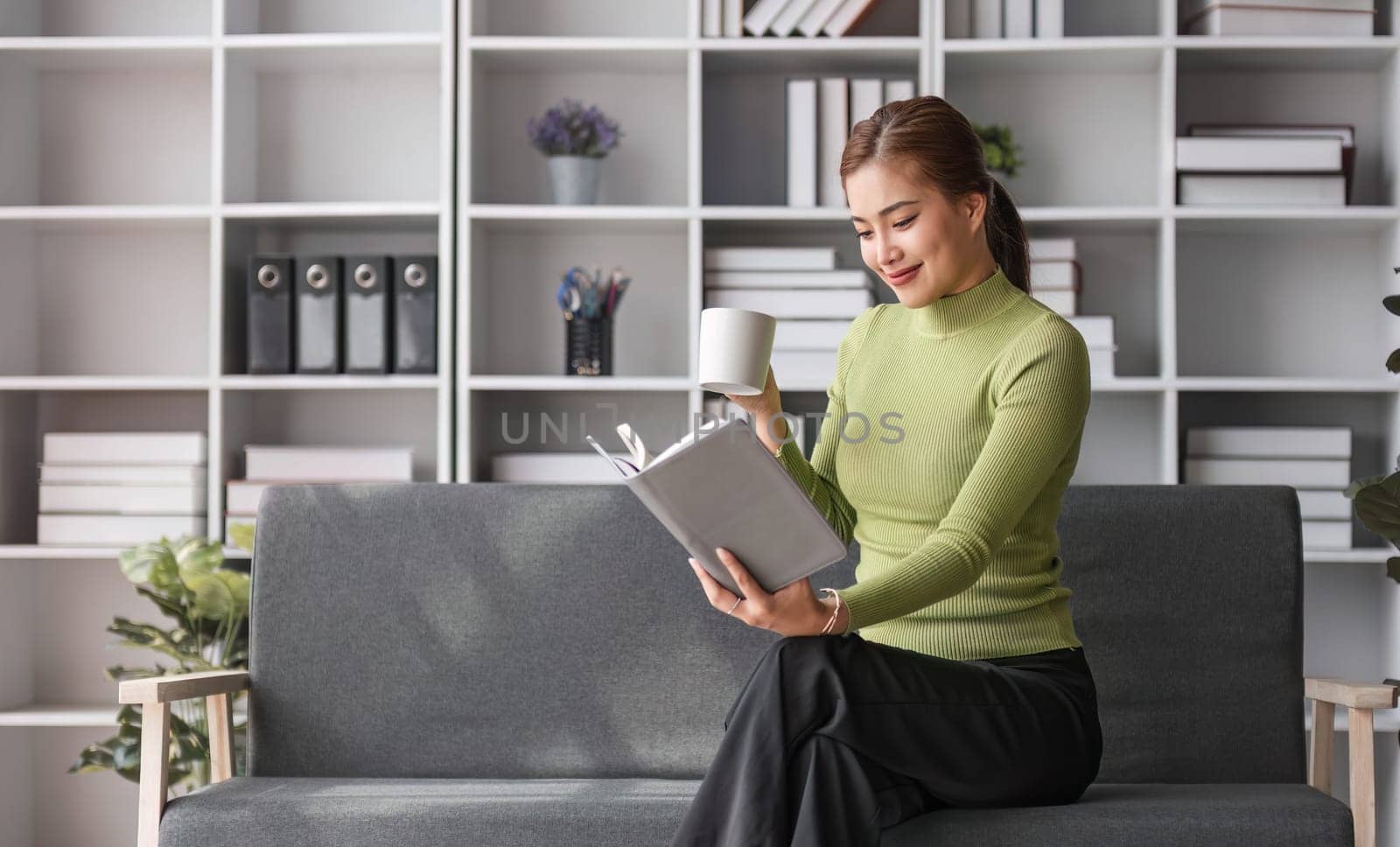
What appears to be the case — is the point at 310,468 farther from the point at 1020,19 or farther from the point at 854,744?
the point at 1020,19

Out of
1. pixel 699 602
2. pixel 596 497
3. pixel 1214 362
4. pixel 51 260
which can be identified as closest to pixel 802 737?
pixel 699 602

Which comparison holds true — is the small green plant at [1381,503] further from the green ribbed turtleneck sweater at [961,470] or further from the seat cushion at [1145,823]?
the green ribbed turtleneck sweater at [961,470]

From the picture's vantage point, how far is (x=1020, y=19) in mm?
2709

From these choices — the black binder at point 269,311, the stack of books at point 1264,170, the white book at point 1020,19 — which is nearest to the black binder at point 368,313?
the black binder at point 269,311

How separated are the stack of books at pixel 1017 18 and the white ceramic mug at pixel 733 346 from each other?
5.01 feet

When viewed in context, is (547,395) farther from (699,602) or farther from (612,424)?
(699,602)

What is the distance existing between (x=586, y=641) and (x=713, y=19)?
1461mm

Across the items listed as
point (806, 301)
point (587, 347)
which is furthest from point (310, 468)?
point (806, 301)

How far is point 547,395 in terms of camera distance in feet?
9.70

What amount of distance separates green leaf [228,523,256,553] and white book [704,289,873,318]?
1077 millimetres

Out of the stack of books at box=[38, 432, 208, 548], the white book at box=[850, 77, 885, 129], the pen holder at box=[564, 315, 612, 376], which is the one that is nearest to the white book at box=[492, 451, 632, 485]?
the pen holder at box=[564, 315, 612, 376]

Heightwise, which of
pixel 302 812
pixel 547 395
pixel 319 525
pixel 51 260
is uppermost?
pixel 51 260

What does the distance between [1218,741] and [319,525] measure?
1465 millimetres

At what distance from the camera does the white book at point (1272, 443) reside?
2.63 metres
